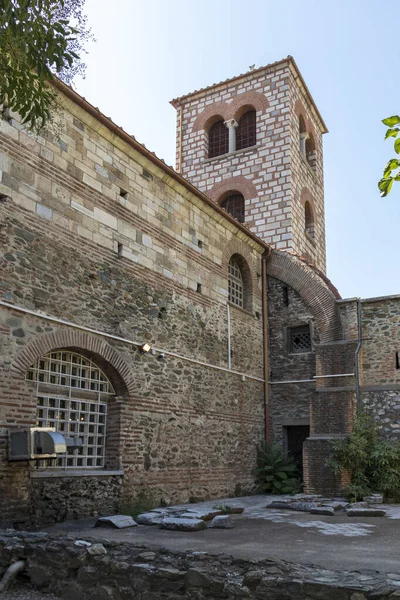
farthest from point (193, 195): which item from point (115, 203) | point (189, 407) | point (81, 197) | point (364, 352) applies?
point (364, 352)

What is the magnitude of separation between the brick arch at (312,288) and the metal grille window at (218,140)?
5.51 metres

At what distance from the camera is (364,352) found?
14070 mm

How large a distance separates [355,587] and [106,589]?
2.19 metres

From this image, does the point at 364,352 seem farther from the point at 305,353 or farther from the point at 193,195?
the point at 193,195

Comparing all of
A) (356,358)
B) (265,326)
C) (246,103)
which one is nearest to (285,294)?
(265,326)

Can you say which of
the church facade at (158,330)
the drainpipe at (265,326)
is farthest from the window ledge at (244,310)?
the drainpipe at (265,326)

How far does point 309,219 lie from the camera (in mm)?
19625

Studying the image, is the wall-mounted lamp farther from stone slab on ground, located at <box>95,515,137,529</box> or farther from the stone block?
the stone block

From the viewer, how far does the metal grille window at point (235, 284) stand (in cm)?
1447

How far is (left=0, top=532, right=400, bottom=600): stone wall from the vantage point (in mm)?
4266

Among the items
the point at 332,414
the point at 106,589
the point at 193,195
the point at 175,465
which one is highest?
the point at 193,195

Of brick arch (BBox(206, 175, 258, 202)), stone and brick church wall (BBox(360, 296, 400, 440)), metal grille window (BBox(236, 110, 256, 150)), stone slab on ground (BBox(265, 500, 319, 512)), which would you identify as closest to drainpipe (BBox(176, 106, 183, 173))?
brick arch (BBox(206, 175, 258, 202))

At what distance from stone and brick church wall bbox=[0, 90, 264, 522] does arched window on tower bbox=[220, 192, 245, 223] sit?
13.9 feet

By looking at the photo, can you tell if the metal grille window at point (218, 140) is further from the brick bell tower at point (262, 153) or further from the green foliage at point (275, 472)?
the green foliage at point (275, 472)
